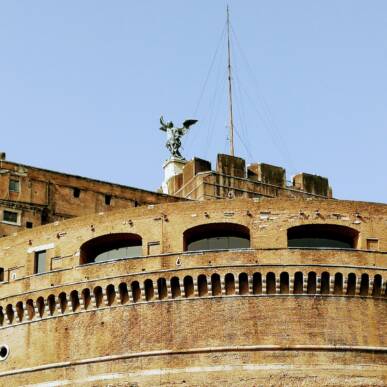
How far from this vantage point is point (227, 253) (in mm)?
34406

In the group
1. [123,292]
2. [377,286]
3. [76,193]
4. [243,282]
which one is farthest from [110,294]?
[76,193]

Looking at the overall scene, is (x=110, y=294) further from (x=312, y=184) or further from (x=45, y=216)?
(x=312, y=184)

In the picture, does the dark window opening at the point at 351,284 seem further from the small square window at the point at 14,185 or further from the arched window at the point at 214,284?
the small square window at the point at 14,185

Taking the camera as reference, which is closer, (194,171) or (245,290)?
(245,290)

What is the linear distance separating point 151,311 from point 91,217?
397 cm

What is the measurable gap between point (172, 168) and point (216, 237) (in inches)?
581

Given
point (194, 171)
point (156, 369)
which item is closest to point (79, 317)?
point (156, 369)

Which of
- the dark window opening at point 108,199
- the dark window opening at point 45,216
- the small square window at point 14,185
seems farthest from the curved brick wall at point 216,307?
the dark window opening at point 108,199

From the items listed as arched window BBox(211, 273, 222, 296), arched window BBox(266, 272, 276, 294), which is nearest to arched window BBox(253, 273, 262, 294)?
arched window BBox(266, 272, 276, 294)

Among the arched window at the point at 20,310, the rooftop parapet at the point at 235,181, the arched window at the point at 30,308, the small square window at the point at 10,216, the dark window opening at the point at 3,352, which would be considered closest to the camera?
the arched window at the point at 30,308

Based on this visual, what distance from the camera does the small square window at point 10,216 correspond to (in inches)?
1656

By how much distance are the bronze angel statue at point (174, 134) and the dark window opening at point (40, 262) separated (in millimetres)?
14410

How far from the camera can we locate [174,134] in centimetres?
5116

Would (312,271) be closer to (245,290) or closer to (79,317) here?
(245,290)
